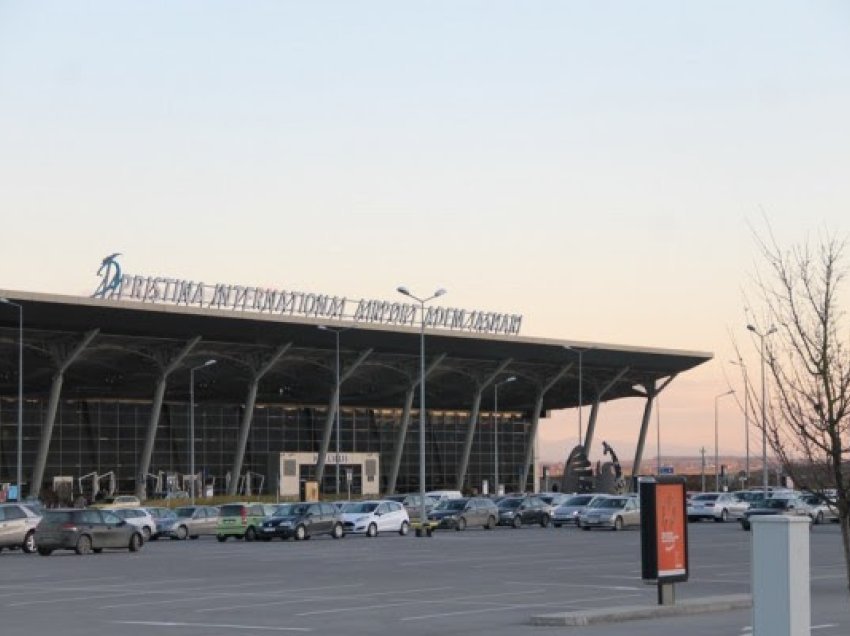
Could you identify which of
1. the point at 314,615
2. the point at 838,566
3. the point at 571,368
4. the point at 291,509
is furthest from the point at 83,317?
the point at 314,615

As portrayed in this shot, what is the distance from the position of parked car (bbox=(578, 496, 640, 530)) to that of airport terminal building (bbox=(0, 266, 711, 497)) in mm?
30971

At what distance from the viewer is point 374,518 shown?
6744 centimetres

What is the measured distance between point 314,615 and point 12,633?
487 cm

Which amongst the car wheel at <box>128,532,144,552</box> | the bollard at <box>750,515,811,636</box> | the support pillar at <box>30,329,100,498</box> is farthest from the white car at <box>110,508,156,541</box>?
the bollard at <box>750,515,811,636</box>

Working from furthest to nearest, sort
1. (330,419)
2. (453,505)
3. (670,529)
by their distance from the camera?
(330,419)
(453,505)
(670,529)

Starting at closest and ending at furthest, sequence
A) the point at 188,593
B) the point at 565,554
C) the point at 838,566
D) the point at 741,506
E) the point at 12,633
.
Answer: the point at 12,633 → the point at 188,593 → the point at 838,566 → the point at 565,554 → the point at 741,506

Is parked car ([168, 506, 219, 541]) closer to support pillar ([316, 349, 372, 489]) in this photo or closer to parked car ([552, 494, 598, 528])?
parked car ([552, 494, 598, 528])

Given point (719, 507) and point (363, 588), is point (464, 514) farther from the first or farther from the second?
point (363, 588)

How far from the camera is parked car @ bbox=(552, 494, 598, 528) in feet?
246

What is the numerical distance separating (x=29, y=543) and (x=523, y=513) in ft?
102

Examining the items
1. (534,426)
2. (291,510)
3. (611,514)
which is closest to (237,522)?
(291,510)

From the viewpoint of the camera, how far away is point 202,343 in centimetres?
9938

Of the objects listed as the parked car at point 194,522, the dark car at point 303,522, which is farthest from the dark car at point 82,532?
the parked car at point 194,522

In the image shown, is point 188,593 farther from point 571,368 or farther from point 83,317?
point 571,368
